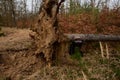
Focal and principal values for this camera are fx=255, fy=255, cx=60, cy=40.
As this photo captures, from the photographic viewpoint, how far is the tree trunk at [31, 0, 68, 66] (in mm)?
8336

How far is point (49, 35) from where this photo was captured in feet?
27.5

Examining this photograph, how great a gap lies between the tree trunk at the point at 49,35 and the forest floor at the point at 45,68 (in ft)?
1.10

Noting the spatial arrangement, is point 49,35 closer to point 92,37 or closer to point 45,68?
point 45,68

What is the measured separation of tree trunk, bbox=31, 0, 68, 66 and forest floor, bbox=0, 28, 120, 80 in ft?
1.10

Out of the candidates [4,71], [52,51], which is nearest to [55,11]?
[52,51]

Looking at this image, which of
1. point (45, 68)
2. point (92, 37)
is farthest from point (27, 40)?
point (92, 37)

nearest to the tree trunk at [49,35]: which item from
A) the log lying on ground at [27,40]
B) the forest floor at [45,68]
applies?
the forest floor at [45,68]

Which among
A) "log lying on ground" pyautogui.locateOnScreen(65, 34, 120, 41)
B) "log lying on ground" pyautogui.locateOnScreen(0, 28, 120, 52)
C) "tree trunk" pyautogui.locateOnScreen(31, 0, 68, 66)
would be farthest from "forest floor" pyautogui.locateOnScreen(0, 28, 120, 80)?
"log lying on ground" pyautogui.locateOnScreen(65, 34, 120, 41)

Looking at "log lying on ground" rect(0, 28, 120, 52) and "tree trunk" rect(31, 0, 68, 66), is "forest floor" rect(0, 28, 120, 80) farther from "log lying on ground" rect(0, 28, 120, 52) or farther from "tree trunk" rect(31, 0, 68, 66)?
"tree trunk" rect(31, 0, 68, 66)

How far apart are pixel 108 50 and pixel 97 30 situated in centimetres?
204

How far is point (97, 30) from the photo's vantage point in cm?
1199

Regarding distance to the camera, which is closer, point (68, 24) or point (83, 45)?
point (83, 45)

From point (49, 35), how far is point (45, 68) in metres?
1.08

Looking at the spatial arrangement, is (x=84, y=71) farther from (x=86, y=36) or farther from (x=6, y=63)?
(x=6, y=63)
